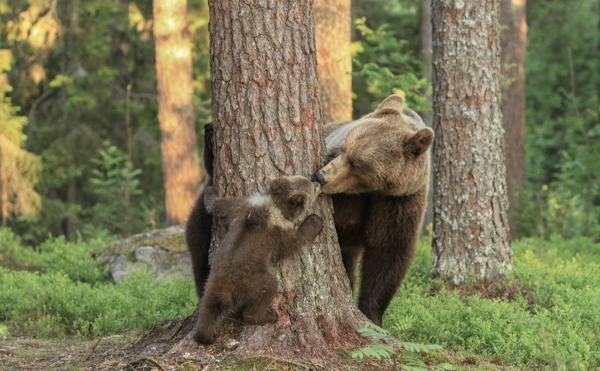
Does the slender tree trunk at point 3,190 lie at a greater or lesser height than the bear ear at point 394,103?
lesser

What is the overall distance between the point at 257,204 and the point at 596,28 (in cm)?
2977

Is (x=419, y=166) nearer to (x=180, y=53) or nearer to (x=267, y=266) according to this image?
(x=267, y=266)

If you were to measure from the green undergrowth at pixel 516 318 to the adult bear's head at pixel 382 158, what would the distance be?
114cm

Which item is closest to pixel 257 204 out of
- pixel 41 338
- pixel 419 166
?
pixel 419 166

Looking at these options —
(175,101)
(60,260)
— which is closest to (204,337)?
(60,260)

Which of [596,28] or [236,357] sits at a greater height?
[596,28]

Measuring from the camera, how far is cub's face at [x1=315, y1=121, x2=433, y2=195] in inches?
227

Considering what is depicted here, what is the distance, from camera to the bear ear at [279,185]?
4.98m

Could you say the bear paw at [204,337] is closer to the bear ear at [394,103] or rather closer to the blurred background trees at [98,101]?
the bear ear at [394,103]

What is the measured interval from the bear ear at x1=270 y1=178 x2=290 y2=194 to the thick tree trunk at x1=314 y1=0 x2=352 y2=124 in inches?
238

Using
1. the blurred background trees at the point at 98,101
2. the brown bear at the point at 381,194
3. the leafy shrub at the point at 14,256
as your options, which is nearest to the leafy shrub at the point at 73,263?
the leafy shrub at the point at 14,256

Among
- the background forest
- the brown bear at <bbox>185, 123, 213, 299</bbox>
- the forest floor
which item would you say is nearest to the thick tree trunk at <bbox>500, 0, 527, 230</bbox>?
the background forest

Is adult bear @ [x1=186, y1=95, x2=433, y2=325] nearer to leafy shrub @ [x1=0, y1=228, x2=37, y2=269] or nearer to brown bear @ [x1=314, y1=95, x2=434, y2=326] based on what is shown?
→ brown bear @ [x1=314, y1=95, x2=434, y2=326]

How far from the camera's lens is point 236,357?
4773mm
